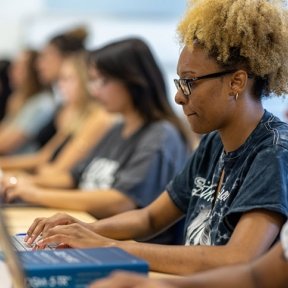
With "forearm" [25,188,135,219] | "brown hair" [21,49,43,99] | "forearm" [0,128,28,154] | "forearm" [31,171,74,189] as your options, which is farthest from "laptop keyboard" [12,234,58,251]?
"brown hair" [21,49,43,99]

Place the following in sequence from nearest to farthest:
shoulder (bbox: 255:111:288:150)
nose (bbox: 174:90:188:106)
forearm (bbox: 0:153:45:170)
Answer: shoulder (bbox: 255:111:288:150), nose (bbox: 174:90:188:106), forearm (bbox: 0:153:45:170)

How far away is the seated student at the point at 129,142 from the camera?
277 centimetres

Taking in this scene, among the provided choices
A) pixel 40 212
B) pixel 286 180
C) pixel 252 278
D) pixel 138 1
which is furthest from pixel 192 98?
pixel 138 1

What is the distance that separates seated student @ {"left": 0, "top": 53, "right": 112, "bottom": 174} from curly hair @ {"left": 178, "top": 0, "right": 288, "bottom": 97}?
1894 millimetres

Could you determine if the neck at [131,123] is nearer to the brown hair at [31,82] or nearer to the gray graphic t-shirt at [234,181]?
the gray graphic t-shirt at [234,181]

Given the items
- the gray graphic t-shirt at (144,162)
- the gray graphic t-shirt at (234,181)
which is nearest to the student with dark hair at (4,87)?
the gray graphic t-shirt at (144,162)

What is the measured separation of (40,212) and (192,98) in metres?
1.12

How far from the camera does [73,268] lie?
→ 1.37 m

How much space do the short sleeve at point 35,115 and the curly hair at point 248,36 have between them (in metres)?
3.15

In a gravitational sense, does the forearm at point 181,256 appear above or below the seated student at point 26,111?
above

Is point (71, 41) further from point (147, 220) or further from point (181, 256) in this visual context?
point (181, 256)

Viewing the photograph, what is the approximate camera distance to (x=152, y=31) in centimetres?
528

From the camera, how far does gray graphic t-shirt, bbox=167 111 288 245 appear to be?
1684 millimetres

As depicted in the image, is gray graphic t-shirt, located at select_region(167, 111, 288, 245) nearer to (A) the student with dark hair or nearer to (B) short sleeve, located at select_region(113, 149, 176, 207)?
(B) short sleeve, located at select_region(113, 149, 176, 207)
